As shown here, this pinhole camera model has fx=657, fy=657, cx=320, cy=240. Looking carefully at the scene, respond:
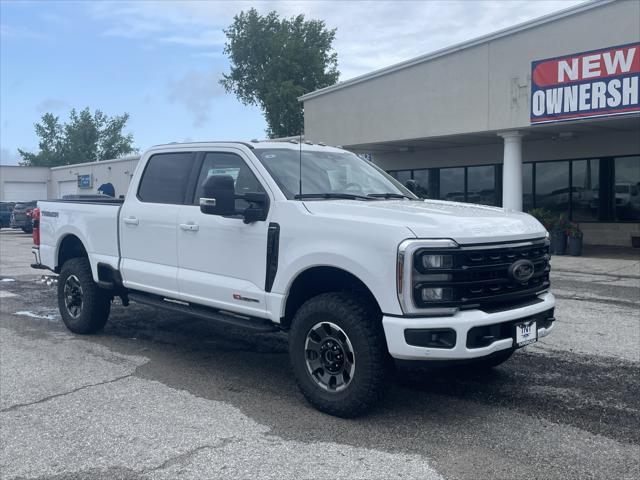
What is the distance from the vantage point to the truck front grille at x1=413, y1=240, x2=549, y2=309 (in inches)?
168

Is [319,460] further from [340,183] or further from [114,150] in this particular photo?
[114,150]

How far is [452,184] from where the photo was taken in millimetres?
23297

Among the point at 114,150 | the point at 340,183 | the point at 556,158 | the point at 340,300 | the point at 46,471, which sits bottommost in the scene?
the point at 46,471

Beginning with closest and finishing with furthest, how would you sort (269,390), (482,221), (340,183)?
(482,221), (269,390), (340,183)

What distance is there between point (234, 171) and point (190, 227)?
64 cm

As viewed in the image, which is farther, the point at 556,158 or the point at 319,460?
the point at 556,158

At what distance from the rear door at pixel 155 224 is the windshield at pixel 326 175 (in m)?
1.09

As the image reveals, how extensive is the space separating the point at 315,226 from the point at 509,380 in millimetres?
2249

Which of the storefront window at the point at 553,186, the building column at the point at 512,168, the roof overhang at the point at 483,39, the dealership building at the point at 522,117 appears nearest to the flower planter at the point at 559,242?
the building column at the point at 512,168

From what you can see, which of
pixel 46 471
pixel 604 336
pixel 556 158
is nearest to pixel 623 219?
pixel 556 158

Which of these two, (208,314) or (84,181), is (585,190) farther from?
(84,181)

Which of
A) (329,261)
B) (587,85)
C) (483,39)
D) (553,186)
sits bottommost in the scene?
(329,261)

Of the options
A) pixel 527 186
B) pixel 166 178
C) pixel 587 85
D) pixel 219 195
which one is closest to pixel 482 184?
pixel 527 186

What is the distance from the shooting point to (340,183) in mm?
5770
